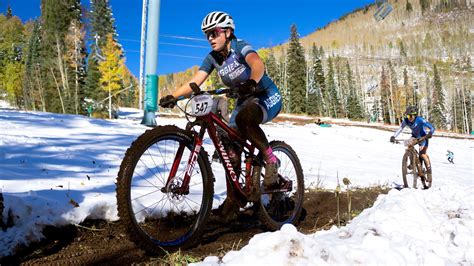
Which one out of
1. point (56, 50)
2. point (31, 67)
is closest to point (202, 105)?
point (56, 50)

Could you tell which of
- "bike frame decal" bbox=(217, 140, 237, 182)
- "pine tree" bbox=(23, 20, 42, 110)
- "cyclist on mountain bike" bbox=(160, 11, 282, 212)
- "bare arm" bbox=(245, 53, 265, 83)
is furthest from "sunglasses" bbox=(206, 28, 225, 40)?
"pine tree" bbox=(23, 20, 42, 110)

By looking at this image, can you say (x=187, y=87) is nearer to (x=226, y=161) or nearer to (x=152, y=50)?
(x=226, y=161)

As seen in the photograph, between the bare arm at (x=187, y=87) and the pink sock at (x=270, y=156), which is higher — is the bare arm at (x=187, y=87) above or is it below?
above

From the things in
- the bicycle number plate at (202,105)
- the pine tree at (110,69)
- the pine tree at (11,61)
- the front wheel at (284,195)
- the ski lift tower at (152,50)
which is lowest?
the front wheel at (284,195)

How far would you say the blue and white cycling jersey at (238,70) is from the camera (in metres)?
3.98

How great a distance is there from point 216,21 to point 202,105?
959mm

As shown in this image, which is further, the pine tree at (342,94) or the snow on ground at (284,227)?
the pine tree at (342,94)

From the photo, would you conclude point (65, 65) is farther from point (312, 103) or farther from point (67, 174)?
point (312, 103)

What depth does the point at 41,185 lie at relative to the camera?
4.46 m

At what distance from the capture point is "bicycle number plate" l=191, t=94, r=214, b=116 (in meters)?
3.44

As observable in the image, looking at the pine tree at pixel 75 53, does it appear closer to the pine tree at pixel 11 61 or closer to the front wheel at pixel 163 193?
the pine tree at pixel 11 61

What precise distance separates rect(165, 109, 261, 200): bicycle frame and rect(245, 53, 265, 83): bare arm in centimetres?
54

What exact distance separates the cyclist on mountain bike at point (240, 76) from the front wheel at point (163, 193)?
518mm

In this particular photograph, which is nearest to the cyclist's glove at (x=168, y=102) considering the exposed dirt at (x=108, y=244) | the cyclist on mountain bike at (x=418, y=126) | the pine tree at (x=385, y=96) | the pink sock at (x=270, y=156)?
the pink sock at (x=270, y=156)
